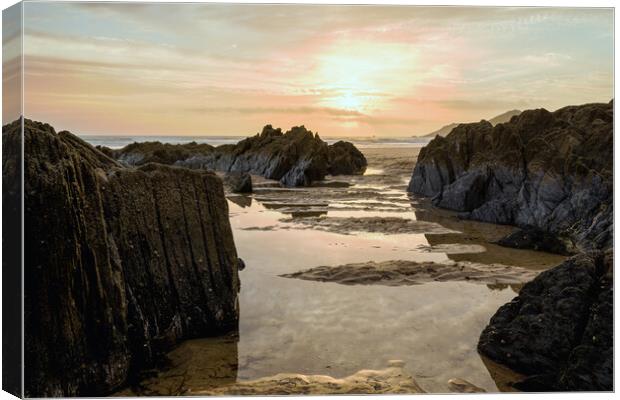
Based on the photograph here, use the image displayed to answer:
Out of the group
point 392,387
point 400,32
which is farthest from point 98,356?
point 400,32

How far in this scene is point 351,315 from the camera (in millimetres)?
7934

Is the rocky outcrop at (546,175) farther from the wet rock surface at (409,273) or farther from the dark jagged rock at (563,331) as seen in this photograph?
the dark jagged rock at (563,331)

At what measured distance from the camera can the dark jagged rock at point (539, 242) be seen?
12.3 meters

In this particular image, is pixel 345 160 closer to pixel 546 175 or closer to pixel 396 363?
pixel 546 175

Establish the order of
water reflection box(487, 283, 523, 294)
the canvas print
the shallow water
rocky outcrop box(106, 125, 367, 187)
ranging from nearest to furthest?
1. the canvas print
2. the shallow water
3. water reflection box(487, 283, 523, 294)
4. rocky outcrop box(106, 125, 367, 187)

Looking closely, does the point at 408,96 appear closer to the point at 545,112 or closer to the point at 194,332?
the point at 194,332

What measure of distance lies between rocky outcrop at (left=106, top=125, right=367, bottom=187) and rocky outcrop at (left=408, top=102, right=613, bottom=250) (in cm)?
1229

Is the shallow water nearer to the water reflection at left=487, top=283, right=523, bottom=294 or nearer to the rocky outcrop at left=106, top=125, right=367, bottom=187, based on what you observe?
the water reflection at left=487, top=283, right=523, bottom=294

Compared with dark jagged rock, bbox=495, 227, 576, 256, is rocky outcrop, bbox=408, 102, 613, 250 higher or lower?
higher

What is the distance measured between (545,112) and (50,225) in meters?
18.1

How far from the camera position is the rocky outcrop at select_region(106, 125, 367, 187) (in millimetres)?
33438

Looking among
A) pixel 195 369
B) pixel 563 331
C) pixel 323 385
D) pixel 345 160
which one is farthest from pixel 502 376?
pixel 345 160

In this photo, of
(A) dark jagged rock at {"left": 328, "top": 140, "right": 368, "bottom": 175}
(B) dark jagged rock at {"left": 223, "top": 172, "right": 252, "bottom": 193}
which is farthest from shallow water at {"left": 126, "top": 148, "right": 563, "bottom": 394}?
(A) dark jagged rock at {"left": 328, "top": 140, "right": 368, "bottom": 175}

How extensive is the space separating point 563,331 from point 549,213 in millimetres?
10156
